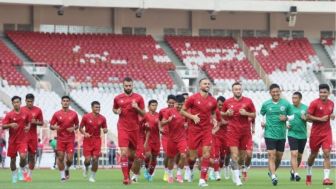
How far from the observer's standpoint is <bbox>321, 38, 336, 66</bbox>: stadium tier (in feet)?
214

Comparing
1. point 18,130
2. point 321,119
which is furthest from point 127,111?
point 321,119

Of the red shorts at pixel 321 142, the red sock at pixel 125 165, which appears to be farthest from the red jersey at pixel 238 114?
the red sock at pixel 125 165

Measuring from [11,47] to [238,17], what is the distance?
15.3 metres

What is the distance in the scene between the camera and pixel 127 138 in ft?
84.5

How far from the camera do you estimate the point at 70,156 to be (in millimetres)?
29141

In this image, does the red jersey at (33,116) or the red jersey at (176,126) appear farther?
the red jersey at (176,126)

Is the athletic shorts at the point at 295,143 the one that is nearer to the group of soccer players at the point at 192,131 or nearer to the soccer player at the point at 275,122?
the group of soccer players at the point at 192,131

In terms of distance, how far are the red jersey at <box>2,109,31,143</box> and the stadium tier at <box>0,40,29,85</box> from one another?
24.5 meters

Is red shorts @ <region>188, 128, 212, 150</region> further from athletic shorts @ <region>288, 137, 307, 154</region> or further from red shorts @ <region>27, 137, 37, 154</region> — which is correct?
red shorts @ <region>27, 137, 37, 154</region>

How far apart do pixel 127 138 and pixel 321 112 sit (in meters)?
4.78

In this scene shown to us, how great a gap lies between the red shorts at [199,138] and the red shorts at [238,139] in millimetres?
802

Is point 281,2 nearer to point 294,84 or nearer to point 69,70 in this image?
point 294,84

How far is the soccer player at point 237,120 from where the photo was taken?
25.7m

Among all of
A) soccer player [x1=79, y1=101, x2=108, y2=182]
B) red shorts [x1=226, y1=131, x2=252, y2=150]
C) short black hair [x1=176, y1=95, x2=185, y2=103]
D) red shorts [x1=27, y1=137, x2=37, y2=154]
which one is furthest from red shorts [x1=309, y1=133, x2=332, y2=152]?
red shorts [x1=27, y1=137, x2=37, y2=154]
